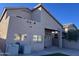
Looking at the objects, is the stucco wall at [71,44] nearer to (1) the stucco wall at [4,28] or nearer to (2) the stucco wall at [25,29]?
(2) the stucco wall at [25,29]

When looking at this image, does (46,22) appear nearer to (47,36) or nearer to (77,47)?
(47,36)

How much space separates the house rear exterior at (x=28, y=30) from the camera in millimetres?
11367

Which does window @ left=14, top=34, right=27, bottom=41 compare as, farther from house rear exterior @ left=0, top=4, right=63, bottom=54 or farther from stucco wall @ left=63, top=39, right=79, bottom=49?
stucco wall @ left=63, top=39, right=79, bottom=49

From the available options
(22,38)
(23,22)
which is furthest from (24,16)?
(22,38)

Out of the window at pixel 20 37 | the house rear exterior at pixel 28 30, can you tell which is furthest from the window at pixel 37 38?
the window at pixel 20 37

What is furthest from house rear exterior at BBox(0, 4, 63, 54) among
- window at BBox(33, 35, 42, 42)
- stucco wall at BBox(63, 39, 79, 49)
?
stucco wall at BBox(63, 39, 79, 49)

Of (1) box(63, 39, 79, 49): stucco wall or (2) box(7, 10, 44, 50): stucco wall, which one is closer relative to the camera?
(2) box(7, 10, 44, 50): stucco wall

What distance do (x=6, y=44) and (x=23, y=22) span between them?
7.13ft

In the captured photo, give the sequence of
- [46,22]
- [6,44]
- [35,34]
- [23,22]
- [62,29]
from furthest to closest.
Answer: [62,29] → [46,22] → [35,34] → [23,22] → [6,44]

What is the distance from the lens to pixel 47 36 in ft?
50.5

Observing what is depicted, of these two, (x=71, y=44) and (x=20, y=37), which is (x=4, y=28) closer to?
(x=20, y=37)

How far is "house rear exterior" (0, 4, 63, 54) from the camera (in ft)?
37.3

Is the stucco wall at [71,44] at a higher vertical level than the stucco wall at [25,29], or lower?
lower

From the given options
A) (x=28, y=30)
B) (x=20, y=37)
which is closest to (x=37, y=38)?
(x=28, y=30)
